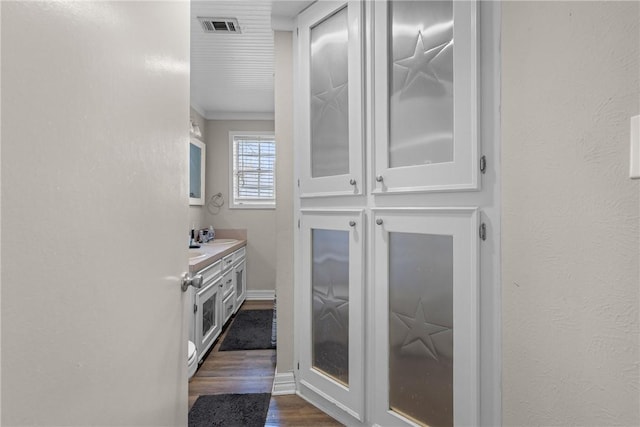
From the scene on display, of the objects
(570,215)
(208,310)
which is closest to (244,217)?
(208,310)

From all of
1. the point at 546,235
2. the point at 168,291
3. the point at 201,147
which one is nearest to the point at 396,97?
the point at 546,235

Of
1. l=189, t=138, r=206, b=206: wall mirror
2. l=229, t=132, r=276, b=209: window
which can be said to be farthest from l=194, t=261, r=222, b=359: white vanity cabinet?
l=229, t=132, r=276, b=209: window

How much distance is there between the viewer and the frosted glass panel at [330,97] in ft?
5.90

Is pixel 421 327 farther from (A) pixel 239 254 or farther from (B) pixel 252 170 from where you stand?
(B) pixel 252 170

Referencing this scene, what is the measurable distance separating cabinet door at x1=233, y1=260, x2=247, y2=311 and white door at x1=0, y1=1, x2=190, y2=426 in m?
3.06

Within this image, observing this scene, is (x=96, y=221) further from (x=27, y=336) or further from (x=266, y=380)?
(x=266, y=380)

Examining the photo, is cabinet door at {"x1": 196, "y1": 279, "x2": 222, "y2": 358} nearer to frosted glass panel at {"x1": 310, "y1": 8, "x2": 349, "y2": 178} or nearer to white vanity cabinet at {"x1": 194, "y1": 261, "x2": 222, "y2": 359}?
white vanity cabinet at {"x1": 194, "y1": 261, "x2": 222, "y2": 359}

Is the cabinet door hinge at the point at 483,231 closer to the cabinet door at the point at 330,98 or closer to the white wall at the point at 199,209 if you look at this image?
the cabinet door at the point at 330,98

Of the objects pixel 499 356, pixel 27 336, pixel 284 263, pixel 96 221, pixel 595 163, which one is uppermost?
pixel 595 163

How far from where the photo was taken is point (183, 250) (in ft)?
3.26

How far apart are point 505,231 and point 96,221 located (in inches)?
47.4

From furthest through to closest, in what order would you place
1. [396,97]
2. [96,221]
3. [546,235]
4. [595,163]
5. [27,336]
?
[396,97] < [546,235] < [595,163] < [96,221] < [27,336]

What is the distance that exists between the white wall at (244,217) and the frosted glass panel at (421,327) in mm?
3024

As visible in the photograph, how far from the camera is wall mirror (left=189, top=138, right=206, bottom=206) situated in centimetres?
384
